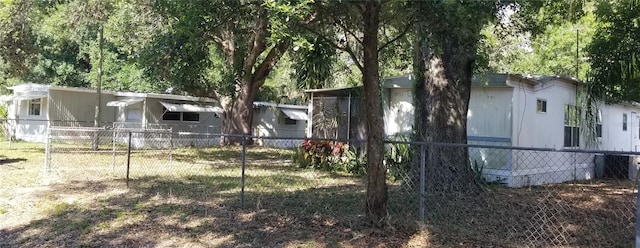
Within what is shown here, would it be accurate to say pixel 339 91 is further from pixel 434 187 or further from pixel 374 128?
pixel 374 128

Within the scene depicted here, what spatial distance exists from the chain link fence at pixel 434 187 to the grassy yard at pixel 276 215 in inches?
1.2

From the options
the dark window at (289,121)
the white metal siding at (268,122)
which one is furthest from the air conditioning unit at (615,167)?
the dark window at (289,121)

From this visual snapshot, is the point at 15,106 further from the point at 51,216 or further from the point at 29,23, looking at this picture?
the point at 51,216

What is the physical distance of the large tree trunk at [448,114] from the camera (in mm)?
7727

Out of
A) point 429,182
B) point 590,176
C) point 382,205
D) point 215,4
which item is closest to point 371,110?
point 382,205

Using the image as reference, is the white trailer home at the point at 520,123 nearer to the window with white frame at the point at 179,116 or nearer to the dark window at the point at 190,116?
the window with white frame at the point at 179,116

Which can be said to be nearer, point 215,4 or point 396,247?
point 396,247

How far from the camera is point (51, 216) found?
6496 millimetres

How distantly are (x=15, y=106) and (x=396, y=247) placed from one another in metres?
24.9

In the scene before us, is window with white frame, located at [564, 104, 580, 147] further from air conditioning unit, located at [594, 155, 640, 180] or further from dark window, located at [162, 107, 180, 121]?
dark window, located at [162, 107, 180, 121]

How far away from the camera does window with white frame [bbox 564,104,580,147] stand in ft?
39.8

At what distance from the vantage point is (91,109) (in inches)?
872

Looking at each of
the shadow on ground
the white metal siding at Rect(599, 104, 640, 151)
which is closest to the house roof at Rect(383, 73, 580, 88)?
the shadow on ground

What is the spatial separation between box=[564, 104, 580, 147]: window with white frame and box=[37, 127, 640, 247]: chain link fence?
474 mm
